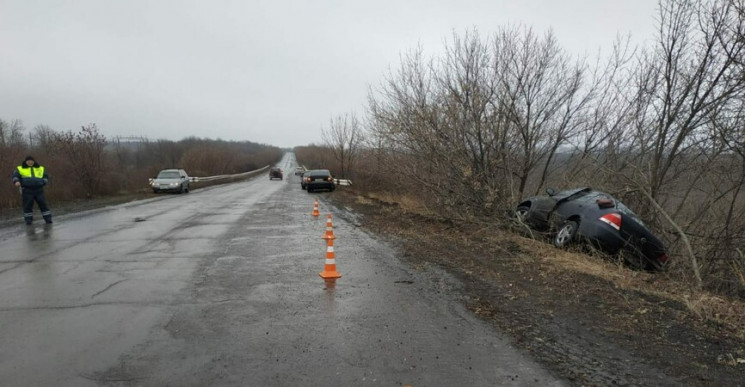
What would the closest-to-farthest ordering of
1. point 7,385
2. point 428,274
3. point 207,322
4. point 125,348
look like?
point 7,385
point 125,348
point 207,322
point 428,274

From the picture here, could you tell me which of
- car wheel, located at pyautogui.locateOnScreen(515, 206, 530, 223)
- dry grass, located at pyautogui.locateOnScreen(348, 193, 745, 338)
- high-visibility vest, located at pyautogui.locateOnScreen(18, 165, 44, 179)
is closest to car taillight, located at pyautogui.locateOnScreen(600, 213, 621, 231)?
dry grass, located at pyautogui.locateOnScreen(348, 193, 745, 338)

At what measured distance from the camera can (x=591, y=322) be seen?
474 centimetres

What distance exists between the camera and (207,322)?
4.62 m

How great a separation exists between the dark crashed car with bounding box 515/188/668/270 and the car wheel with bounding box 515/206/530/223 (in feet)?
4.18

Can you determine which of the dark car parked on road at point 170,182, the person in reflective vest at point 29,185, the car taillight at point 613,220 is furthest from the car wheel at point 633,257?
the dark car parked on road at point 170,182

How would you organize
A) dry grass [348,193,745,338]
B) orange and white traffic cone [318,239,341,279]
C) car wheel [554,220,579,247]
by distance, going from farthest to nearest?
car wheel [554,220,579,247] < orange and white traffic cone [318,239,341,279] < dry grass [348,193,745,338]

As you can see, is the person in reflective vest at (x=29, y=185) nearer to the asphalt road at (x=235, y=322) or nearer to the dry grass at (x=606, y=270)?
the asphalt road at (x=235, y=322)

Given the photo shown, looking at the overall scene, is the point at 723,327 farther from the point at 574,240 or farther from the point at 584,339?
the point at 574,240

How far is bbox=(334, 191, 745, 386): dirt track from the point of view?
3.60 m

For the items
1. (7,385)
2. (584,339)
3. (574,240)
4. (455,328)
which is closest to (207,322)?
(7,385)

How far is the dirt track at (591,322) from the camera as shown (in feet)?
11.8

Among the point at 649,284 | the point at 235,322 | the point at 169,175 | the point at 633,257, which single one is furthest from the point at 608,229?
the point at 169,175

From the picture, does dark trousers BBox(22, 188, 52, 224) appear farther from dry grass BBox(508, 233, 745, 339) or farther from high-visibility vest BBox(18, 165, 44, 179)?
dry grass BBox(508, 233, 745, 339)

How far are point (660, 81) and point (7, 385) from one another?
13.3 meters
